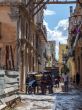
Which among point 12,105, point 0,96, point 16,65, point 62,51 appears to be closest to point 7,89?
point 12,105

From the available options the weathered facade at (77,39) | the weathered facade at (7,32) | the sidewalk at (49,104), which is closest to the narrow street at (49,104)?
the sidewalk at (49,104)

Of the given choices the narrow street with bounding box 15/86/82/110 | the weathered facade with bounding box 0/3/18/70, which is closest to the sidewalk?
the narrow street with bounding box 15/86/82/110

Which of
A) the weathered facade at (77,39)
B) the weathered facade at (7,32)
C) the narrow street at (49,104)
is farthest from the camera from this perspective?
the weathered facade at (77,39)

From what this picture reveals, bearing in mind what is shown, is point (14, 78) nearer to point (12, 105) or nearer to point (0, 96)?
point (12, 105)

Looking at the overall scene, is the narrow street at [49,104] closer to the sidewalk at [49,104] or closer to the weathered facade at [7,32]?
the sidewalk at [49,104]

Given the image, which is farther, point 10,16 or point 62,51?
point 62,51

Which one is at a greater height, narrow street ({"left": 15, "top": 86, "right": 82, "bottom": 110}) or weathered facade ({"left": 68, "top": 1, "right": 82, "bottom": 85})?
weathered facade ({"left": 68, "top": 1, "right": 82, "bottom": 85})

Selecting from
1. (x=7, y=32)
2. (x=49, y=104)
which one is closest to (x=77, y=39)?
(x=7, y=32)

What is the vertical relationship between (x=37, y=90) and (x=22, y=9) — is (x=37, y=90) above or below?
below

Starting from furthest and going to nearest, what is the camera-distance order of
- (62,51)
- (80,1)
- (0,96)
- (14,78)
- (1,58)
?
(62,51) → (80,1) → (1,58) → (14,78) → (0,96)

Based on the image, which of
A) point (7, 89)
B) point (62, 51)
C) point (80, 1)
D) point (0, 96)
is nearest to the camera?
point (0, 96)

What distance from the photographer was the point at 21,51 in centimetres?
3294

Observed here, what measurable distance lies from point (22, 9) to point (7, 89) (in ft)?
49.4

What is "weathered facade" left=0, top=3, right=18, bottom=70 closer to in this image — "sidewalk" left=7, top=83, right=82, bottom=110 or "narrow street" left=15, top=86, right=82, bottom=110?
"sidewalk" left=7, top=83, right=82, bottom=110
